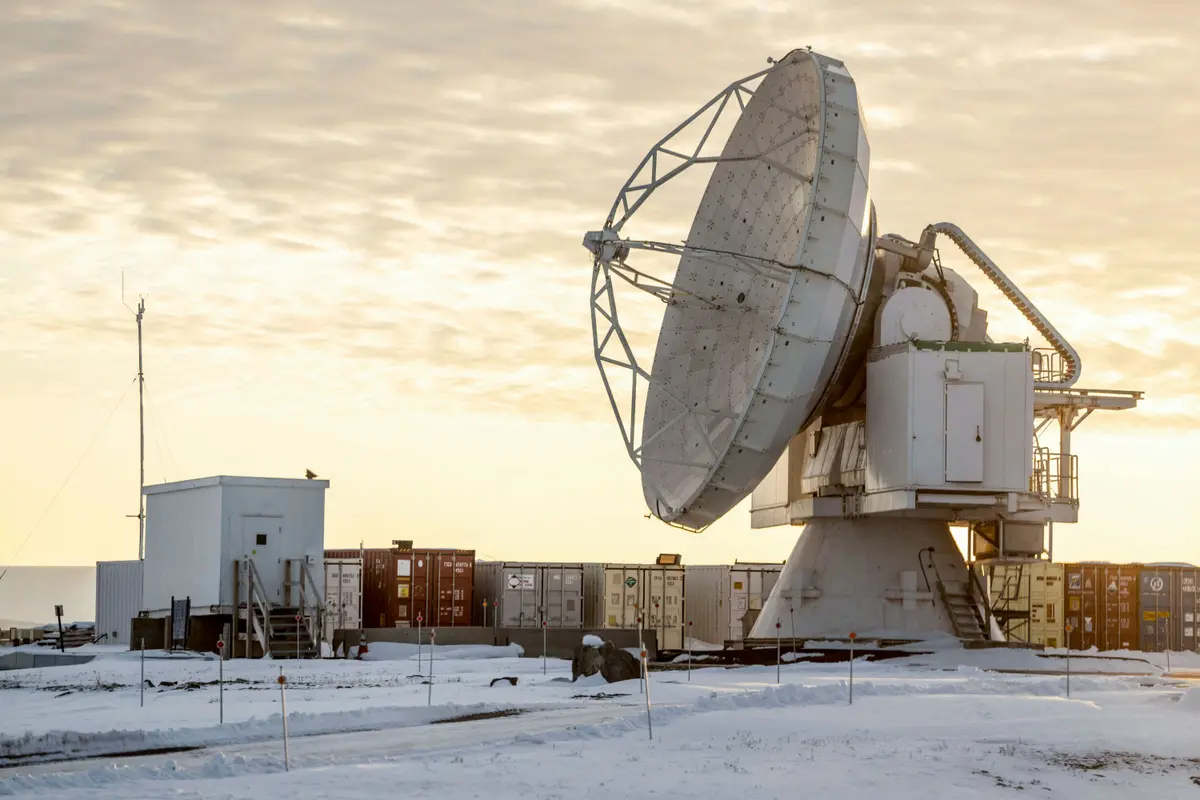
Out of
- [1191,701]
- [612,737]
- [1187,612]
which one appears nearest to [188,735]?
[612,737]

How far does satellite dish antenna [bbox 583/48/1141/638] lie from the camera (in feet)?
99.0

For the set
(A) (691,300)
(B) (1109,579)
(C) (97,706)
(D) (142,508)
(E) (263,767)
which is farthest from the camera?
(D) (142,508)

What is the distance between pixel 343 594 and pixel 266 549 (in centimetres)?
795

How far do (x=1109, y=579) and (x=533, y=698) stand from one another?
1050 inches

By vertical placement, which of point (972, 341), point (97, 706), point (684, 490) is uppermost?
point (972, 341)

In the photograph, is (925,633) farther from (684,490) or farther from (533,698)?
(533,698)

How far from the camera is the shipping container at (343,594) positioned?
49.5 metres

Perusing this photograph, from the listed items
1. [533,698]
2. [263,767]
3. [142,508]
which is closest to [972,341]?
[533,698]

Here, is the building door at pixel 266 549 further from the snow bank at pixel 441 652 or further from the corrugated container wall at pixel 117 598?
the corrugated container wall at pixel 117 598

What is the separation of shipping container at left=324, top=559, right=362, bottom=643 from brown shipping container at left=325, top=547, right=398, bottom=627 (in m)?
0.84

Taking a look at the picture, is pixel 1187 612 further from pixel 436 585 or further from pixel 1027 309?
pixel 436 585

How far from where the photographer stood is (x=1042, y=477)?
3659cm

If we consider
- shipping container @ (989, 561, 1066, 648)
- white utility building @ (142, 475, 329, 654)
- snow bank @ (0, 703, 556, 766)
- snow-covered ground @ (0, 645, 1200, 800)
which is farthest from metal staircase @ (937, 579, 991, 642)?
snow bank @ (0, 703, 556, 766)

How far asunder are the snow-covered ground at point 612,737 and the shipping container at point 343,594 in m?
16.5
